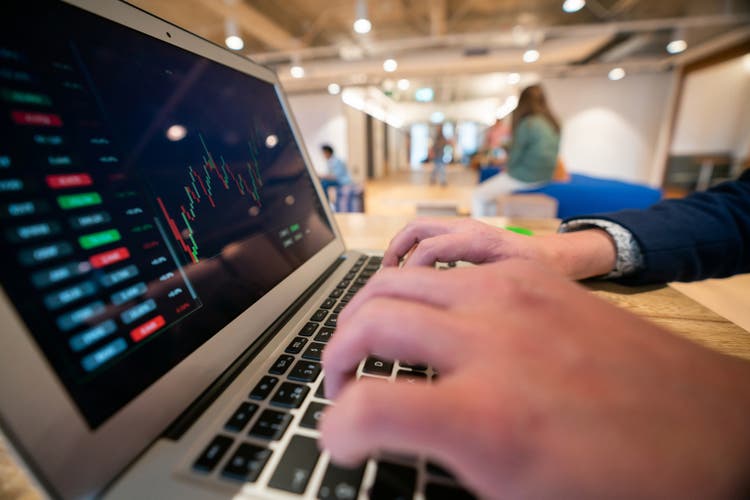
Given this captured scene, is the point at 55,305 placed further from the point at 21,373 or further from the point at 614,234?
the point at 614,234

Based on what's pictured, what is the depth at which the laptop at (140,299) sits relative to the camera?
0.20 m

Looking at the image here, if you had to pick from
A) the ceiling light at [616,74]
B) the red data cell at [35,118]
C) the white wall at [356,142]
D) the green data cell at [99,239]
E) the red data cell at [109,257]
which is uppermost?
the ceiling light at [616,74]

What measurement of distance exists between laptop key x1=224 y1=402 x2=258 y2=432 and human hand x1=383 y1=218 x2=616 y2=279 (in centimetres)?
25

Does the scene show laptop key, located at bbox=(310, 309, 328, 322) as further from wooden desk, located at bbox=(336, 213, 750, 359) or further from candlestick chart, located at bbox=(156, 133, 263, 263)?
wooden desk, located at bbox=(336, 213, 750, 359)

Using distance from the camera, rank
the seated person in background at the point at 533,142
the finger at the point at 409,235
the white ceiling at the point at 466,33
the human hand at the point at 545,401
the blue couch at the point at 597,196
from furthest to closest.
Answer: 1. the white ceiling at the point at 466,33
2. the seated person in background at the point at 533,142
3. the blue couch at the point at 597,196
4. the finger at the point at 409,235
5. the human hand at the point at 545,401

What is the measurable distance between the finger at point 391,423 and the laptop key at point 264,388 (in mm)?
131

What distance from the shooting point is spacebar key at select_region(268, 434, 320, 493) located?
0.21m

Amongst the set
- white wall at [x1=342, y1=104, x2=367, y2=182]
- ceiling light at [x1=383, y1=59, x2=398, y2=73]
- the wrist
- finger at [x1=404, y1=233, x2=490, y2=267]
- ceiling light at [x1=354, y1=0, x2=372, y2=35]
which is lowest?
the wrist

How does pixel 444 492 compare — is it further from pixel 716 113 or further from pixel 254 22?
pixel 716 113

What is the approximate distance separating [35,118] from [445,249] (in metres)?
0.41

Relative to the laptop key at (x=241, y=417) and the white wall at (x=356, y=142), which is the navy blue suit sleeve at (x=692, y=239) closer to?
the laptop key at (x=241, y=417)

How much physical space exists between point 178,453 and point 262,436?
2.3 inches

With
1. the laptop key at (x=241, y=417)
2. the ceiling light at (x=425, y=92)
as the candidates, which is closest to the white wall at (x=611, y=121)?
the ceiling light at (x=425, y=92)

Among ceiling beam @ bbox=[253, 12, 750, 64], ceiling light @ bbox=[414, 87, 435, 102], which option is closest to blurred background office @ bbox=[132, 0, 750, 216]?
ceiling beam @ bbox=[253, 12, 750, 64]
